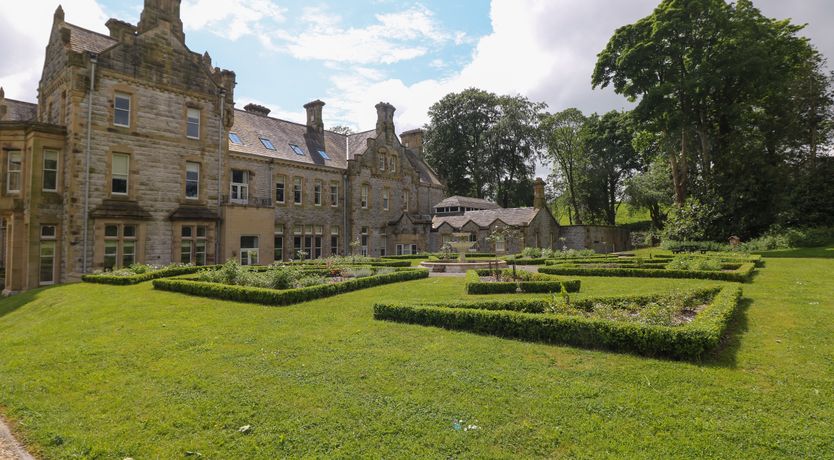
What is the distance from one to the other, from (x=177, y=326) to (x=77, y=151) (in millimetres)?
16741

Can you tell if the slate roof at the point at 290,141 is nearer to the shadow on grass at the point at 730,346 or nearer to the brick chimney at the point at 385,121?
the brick chimney at the point at 385,121

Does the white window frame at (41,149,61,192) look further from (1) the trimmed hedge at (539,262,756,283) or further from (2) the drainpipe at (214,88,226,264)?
(1) the trimmed hedge at (539,262,756,283)

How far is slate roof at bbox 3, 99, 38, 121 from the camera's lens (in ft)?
91.4

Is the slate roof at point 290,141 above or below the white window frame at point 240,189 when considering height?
above

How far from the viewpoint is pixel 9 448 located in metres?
5.07

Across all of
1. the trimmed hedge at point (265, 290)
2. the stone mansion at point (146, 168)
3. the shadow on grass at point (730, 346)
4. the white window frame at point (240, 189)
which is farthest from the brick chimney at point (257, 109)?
the shadow on grass at point (730, 346)

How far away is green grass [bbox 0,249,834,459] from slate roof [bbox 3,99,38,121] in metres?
26.6

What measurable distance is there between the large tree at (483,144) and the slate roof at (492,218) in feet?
60.9

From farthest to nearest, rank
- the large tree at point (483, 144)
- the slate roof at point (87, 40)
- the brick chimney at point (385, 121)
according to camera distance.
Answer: the large tree at point (483, 144), the brick chimney at point (385, 121), the slate roof at point (87, 40)

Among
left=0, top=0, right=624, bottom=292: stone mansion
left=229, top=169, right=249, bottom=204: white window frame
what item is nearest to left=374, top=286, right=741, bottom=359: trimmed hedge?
left=0, top=0, right=624, bottom=292: stone mansion

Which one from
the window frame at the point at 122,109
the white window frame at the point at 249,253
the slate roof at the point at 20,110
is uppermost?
the slate roof at the point at 20,110

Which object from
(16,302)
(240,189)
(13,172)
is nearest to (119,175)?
(13,172)

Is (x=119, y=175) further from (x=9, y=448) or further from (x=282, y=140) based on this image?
(x=9, y=448)

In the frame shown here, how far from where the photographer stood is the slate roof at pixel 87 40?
22.0 m
